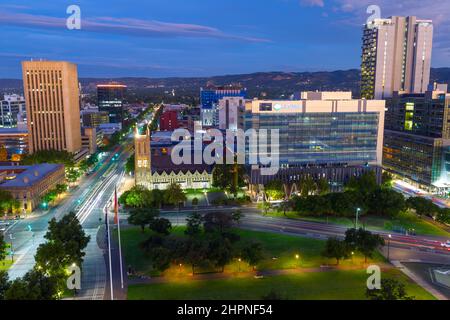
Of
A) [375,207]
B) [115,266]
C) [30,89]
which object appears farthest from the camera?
[30,89]

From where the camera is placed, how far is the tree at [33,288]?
30750 millimetres

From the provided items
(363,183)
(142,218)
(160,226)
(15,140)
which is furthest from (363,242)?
(15,140)

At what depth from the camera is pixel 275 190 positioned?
7694cm

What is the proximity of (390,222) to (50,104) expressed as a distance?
9267cm

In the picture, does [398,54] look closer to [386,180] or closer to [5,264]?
[386,180]

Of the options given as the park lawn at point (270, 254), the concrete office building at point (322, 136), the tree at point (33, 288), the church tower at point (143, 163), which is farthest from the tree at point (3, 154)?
the tree at point (33, 288)

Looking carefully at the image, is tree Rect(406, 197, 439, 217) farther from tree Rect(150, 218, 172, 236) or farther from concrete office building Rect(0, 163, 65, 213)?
concrete office building Rect(0, 163, 65, 213)

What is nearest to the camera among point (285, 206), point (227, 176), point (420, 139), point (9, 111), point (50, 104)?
point (285, 206)

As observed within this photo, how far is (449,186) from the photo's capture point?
86.4m

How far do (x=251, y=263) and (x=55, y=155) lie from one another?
7277 centimetres

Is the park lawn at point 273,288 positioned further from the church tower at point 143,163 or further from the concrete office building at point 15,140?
the concrete office building at point 15,140

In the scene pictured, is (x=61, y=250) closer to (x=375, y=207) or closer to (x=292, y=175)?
(x=375, y=207)

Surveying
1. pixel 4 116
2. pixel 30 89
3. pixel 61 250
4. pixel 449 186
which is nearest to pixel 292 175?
pixel 449 186
